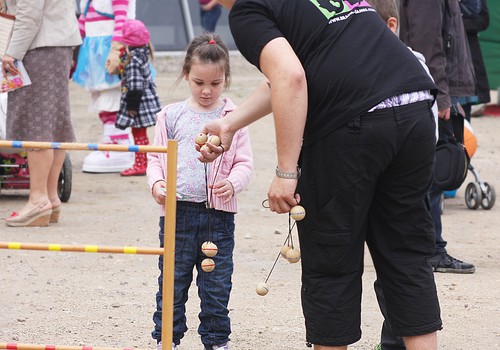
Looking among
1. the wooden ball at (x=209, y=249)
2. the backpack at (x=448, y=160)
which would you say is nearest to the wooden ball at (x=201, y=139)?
the wooden ball at (x=209, y=249)

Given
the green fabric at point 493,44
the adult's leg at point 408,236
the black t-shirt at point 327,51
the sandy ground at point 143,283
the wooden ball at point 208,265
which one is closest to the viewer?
→ the black t-shirt at point 327,51

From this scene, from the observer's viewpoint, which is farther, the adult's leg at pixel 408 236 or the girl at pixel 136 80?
the girl at pixel 136 80

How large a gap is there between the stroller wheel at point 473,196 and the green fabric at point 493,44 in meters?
6.20

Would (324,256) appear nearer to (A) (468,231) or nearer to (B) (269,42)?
(B) (269,42)

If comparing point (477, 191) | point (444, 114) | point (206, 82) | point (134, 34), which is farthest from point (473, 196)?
point (206, 82)

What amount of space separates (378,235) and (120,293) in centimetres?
233

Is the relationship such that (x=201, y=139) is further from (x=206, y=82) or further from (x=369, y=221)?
(x=206, y=82)

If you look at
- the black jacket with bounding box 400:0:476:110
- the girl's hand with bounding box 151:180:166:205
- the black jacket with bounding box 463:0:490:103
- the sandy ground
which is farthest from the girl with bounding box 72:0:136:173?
the girl's hand with bounding box 151:180:166:205

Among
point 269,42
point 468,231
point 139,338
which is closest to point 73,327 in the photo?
point 139,338

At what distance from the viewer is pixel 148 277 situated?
6.04m

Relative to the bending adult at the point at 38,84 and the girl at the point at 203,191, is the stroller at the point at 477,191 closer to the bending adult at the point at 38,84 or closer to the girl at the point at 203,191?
the bending adult at the point at 38,84

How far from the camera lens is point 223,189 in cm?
438

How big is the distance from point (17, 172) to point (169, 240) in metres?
4.60

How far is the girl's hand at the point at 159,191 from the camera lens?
4371 millimetres
